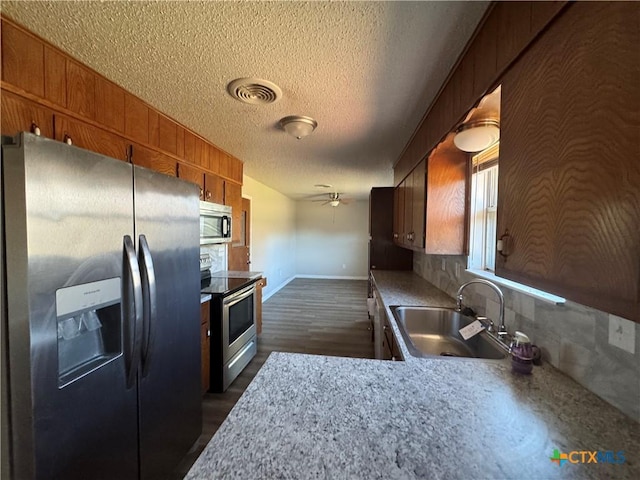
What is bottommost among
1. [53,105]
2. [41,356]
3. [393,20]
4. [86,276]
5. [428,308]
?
[428,308]

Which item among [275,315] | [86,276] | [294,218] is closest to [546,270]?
[86,276]

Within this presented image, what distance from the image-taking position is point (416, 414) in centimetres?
75

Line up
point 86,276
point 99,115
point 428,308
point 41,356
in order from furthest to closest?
point 428,308, point 99,115, point 86,276, point 41,356

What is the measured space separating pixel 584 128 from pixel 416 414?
860 millimetres

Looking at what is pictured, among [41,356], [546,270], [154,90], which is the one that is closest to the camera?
[546,270]

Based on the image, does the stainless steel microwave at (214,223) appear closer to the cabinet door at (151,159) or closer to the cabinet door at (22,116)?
the cabinet door at (151,159)

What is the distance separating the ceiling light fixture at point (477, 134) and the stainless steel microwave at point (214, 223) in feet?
7.11

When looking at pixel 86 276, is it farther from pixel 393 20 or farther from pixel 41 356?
pixel 393 20

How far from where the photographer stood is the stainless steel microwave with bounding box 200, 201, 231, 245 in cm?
243

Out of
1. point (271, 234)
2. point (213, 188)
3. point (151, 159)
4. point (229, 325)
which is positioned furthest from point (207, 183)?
point (271, 234)

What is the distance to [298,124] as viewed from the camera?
1.99 metres

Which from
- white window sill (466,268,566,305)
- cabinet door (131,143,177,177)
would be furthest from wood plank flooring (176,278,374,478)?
cabinet door (131,143,177,177)

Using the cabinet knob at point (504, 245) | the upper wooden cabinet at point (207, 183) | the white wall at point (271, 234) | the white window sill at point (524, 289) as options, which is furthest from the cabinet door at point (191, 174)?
the white window sill at point (524, 289)

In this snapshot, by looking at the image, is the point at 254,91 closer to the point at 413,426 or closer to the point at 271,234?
the point at 413,426
